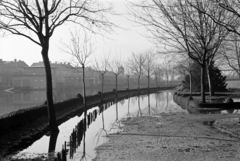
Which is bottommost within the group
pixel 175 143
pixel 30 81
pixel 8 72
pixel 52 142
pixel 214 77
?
pixel 52 142

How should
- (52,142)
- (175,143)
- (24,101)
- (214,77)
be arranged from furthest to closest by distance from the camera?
(24,101), (214,77), (52,142), (175,143)

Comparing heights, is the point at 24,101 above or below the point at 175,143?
below

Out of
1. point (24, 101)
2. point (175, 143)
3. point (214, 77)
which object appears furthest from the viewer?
point (24, 101)

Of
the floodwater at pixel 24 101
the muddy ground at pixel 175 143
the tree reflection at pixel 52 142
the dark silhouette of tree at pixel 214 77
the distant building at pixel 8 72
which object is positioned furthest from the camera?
the distant building at pixel 8 72

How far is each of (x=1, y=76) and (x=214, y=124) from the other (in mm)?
89661

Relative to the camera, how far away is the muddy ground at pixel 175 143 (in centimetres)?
674

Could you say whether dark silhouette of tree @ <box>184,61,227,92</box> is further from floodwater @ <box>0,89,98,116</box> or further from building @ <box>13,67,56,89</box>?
building @ <box>13,67,56,89</box>

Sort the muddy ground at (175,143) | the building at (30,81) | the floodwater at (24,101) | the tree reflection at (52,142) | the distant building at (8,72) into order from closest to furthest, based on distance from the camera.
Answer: the muddy ground at (175,143) → the tree reflection at (52,142) → the floodwater at (24,101) → the building at (30,81) → the distant building at (8,72)

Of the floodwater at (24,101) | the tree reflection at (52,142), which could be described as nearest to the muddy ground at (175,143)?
the tree reflection at (52,142)

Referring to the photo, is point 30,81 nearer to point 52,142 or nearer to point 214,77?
point 214,77

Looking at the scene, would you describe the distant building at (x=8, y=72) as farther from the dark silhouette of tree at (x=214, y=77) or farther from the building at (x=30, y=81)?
the dark silhouette of tree at (x=214, y=77)

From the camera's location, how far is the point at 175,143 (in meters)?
8.20

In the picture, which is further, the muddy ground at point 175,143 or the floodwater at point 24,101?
the floodwater at point 24,101

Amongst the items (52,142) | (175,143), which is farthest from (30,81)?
(175,143)
